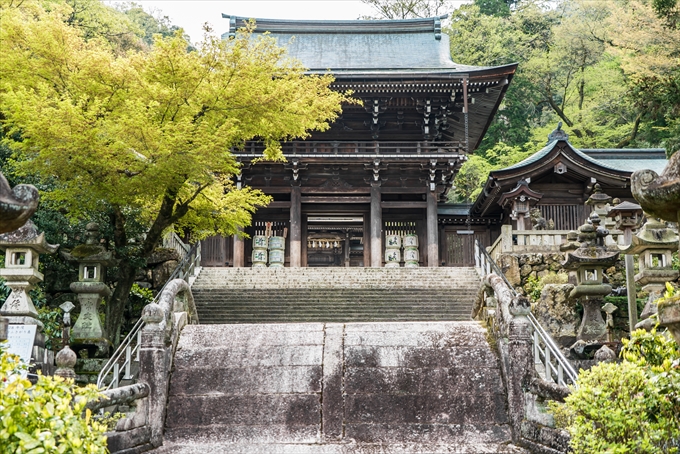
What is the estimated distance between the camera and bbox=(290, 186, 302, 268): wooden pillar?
23453 mm

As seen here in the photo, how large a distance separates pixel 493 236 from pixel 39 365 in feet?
60.8

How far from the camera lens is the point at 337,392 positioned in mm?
9562

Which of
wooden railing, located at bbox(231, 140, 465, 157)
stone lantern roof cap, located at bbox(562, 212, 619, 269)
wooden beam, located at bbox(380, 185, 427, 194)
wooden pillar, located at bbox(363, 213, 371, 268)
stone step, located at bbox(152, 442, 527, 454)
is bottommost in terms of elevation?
stone step, located at bbox(152, 442, 527, 454)

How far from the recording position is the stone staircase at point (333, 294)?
1605 centimetres

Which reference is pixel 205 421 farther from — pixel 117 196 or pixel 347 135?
pixel 347 135

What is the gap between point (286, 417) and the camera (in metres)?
9.20

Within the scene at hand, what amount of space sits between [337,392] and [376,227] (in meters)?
14.3

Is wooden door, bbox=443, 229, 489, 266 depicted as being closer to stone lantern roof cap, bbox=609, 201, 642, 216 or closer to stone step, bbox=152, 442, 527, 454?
→ stone lantern roof cap, bbox=609, 201, 642, 216

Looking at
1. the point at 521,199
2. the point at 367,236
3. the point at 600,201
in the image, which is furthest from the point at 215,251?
the point at 600,201

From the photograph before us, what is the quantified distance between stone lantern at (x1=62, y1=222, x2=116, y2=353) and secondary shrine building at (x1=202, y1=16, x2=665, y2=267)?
28.9ft

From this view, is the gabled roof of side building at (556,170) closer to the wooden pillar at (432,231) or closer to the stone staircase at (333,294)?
the wooden pillar at (432,231)

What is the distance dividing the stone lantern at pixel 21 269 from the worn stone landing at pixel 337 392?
284 cm

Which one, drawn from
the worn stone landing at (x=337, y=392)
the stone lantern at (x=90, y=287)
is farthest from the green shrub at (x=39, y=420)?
the stone lantern at (x=90, y=287)

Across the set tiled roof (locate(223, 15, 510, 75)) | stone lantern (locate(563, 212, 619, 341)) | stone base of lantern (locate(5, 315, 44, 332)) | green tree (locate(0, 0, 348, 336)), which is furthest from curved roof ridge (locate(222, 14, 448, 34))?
stone base of lantern (locate(5, 315, 44, 332))
